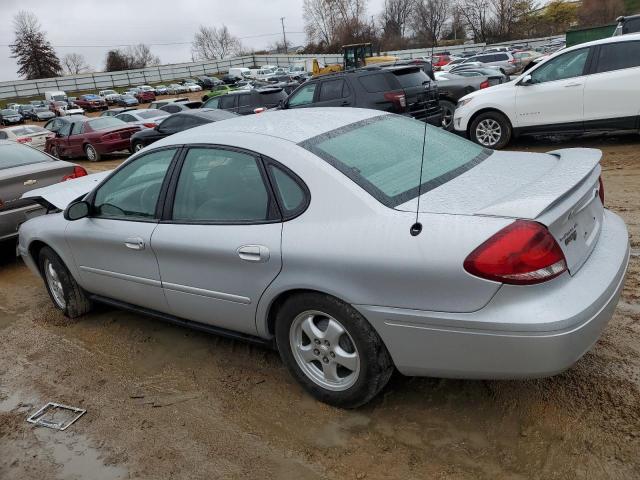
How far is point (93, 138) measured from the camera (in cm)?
1616

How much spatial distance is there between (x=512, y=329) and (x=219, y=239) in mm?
1688

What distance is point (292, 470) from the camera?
2.63m

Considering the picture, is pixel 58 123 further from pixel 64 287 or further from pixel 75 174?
pixel 64 287

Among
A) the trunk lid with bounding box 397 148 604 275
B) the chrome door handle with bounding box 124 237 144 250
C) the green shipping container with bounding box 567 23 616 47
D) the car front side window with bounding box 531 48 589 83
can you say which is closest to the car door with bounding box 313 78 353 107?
the car front side window with bounding box 531 48 589 83

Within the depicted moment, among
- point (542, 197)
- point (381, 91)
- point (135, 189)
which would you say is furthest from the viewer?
point (381, 91)

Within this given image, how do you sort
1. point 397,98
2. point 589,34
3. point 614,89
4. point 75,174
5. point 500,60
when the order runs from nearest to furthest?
point 75,174
point 614,89
point 397,98
point 589,34
point 500,60

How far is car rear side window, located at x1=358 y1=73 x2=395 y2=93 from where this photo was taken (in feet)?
35.9

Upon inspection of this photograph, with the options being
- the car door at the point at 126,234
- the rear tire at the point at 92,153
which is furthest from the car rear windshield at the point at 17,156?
the rear tire at the point at 92,153

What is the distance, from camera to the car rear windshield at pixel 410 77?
36.5 ft

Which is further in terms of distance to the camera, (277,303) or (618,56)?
(618,56)

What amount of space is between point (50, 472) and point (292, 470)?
1.30m

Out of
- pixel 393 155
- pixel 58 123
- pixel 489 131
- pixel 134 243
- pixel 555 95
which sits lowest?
pixel 58 123

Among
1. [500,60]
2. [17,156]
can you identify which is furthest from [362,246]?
[500,60]

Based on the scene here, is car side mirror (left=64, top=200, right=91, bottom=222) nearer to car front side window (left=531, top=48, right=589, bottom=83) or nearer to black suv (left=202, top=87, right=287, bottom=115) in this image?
car front side window (left=531, top=48, right=589, bottom=83)
